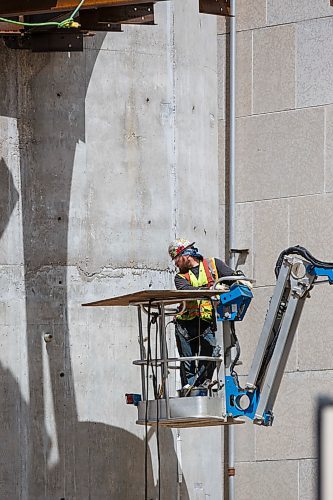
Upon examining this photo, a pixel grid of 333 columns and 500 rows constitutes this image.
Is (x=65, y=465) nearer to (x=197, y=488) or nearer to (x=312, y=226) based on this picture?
(x=197, y=488)

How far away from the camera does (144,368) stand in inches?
600

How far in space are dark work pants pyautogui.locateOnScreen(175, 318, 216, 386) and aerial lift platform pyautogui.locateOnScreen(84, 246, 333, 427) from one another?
343 millimetres

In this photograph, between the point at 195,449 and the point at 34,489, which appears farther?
the point at 195,449

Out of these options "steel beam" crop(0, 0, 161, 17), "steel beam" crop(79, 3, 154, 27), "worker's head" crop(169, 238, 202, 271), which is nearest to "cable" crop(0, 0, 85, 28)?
"steel beam" crop(0, 0, 161, 17)

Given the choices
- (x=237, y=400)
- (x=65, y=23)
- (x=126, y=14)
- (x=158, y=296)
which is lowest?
(x=237, y=400)

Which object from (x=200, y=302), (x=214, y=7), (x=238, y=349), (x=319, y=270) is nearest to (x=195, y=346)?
(x=200, y=302)

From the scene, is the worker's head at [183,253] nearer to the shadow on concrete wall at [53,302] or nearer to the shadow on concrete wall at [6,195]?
the shadow on concrete wall at [53,302]

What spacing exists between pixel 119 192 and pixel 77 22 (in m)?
2.33

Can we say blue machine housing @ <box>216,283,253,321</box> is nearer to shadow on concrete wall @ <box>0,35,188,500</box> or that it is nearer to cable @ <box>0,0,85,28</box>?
shadow on concrete wall @ <box>0,35,188,500</box>

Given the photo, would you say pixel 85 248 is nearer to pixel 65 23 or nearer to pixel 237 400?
pixel 237 400

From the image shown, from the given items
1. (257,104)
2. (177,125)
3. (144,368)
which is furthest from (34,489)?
(257,104)

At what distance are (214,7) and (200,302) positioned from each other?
3.32m

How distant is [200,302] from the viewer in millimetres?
14266

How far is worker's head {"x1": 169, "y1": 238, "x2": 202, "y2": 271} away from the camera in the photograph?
14320 mm
